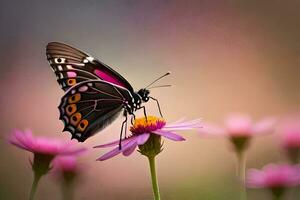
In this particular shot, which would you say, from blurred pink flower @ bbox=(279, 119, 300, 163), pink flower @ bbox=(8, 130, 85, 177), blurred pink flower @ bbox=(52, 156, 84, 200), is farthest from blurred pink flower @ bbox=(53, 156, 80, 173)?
blurred pink flower @ bbox=(279, 119, 300, 163)

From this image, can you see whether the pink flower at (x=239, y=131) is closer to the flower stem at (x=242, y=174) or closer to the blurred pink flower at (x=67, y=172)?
the flower stem at (x=242, y=174)

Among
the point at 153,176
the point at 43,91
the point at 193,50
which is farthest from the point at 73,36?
the point at 153,176

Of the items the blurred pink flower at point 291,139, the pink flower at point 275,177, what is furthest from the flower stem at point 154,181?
the blurred pink flower at point 291,139

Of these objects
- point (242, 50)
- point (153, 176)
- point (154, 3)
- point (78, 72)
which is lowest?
point (153, 176)

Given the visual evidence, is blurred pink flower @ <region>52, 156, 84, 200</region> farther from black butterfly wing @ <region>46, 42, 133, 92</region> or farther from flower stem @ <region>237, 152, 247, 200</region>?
flower stem @ <region>237, 152, 247, 200</region>

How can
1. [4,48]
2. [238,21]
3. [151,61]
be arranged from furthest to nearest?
[151,61] < [4,48] < [238,21]

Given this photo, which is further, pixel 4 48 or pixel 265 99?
pixel 265 99

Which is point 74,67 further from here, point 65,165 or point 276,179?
point 276,179

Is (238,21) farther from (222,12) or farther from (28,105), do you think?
(28,105)
